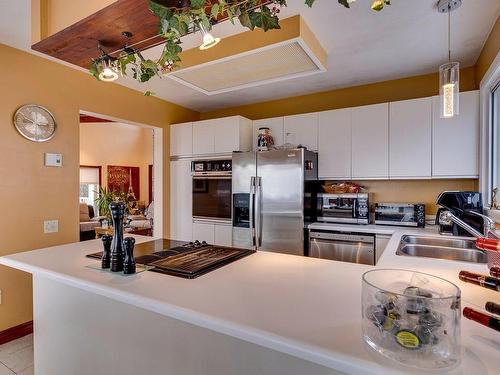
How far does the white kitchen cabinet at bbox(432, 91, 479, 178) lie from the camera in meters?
2.48

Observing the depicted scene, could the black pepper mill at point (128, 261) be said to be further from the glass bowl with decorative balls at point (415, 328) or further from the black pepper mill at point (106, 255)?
the glass bowl with decorative balls at point (415, 328)

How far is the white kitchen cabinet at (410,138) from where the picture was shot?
8.75ft

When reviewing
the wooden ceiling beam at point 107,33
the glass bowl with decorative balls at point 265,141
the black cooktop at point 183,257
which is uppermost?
the wooden ceiling beam at point 107,33

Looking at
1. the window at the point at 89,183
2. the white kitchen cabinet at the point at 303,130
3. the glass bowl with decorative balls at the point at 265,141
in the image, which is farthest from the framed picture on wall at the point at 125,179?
the white kitchen cabinet at the point at 303,130

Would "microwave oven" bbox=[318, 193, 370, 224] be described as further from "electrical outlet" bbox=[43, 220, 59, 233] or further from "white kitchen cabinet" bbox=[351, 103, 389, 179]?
"electrical outlet" bbox=[43, 220, 59, 233]

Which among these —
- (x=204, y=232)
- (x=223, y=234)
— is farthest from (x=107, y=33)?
(x=204, y=232)

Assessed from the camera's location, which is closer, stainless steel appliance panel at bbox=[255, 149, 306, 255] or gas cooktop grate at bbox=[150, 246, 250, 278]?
gas cooktop grate at bbox=[150, 246, 250, 278]

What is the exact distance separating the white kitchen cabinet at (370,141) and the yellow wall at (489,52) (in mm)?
782

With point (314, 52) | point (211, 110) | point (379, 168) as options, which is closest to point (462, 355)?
point (314, 52)

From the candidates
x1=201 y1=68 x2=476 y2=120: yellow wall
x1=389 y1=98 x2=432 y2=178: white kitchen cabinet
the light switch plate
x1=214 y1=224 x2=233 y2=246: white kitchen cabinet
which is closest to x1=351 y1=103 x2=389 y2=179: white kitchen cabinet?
x1=389 y1=98 x2=432 y2=178: white kitchen cabinet

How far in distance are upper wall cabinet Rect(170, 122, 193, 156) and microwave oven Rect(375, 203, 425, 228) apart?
2.40 m

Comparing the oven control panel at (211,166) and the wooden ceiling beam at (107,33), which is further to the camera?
the oven control panel at (211,166)

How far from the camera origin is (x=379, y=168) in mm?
2871

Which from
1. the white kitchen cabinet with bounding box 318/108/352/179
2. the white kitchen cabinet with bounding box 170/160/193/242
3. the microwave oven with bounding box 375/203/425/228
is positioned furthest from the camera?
the white kitchen cabinet with bounding box 170/160/193/242
